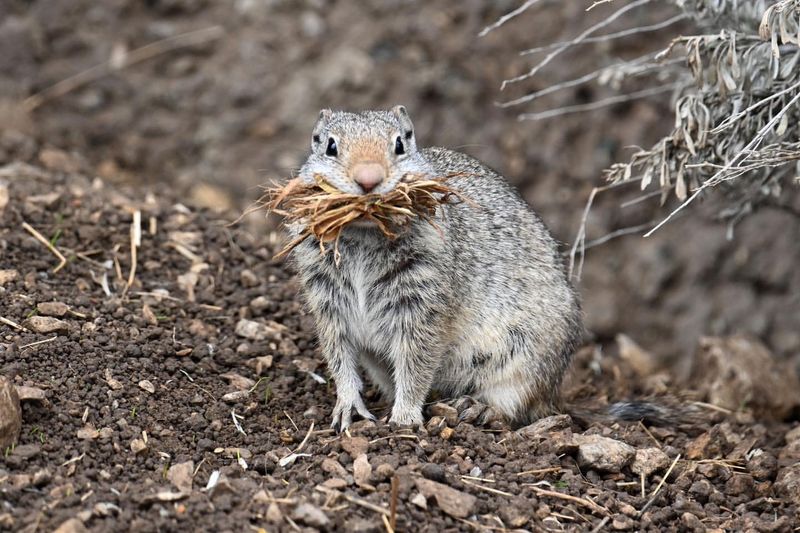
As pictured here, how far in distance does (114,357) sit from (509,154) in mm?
4596

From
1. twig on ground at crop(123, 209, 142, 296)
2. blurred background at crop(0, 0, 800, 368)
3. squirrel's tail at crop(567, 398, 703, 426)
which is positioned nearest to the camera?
squirrel's tail at crop(567, 398, 703, 426)

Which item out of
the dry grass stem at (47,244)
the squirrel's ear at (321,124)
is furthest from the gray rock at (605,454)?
the dry grass stem at (47,244)

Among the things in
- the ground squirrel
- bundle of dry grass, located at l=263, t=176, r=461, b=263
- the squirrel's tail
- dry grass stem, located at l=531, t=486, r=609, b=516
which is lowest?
the squirrel's tail

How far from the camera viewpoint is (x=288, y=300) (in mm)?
6609

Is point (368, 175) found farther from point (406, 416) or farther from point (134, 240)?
point (134, 240)

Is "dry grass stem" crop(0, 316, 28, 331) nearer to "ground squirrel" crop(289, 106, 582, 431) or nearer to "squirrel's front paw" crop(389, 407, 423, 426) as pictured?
"ground squirrel" crop(289, 106, 582, 431)

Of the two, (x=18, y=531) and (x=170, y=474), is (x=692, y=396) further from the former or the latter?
(x=18, y=531)

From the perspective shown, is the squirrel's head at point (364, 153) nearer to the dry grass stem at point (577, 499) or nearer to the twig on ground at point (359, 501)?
the twig on ground at point (359, 501)

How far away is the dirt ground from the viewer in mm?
4598

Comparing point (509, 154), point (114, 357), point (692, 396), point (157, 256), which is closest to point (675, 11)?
point (509, 154)

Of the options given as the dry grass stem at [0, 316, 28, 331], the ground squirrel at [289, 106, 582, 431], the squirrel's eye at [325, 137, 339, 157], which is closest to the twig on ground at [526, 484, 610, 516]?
the ground squirrel at [289, 106, 582, 431]

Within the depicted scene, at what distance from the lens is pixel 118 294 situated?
609cm

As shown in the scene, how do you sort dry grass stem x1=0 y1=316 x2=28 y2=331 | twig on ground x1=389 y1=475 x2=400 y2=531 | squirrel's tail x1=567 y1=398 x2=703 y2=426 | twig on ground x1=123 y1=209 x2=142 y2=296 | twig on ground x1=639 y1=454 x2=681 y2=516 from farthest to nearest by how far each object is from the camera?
twig on ground x1=123 y1=209 x2=142 y2=296, squirrel's tail x1=567 y1=398 x2=703 y2=426, dry grass stem x1=0 y1=316 x2=28 y2=331, twig on ground x1=639 y1=454 x2=681 y2=516, twig on ground x1=389 y1=475 x2=400 y2=531

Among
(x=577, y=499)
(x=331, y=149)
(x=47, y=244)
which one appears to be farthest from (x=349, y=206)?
(x=47, y=244)
